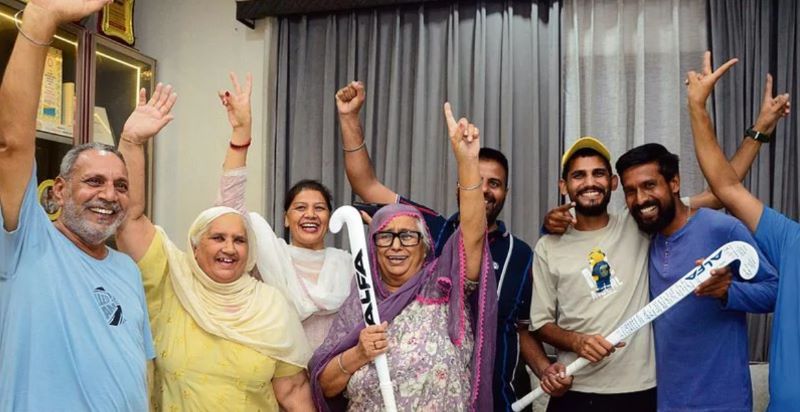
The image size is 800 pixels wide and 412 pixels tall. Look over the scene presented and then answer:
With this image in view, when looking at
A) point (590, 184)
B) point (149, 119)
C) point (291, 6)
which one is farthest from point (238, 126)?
point (291, 6)

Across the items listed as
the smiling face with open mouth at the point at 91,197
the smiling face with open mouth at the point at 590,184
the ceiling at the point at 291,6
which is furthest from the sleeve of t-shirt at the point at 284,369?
the ceiling at the point at 291,6

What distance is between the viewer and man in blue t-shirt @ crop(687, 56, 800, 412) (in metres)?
1.54

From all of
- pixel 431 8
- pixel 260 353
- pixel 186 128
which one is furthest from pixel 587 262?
pixel 186 128

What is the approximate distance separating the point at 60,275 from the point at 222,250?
507 millimetres

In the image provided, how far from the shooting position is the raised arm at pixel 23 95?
1.29 m

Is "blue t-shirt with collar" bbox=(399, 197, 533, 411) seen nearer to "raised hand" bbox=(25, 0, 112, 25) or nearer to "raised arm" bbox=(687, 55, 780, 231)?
"raised arm" bbox=(687, 55, 780, 231)

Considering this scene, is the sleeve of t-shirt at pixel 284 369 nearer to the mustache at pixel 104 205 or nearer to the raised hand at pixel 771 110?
the mustache at pixel 104 205

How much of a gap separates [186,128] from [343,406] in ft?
6.80

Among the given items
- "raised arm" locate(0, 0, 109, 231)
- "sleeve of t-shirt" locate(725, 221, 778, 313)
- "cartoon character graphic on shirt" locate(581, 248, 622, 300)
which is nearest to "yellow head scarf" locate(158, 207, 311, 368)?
"raised arm" locate(0, 0, 109, 231)

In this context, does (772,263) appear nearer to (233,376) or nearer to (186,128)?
(233,376)

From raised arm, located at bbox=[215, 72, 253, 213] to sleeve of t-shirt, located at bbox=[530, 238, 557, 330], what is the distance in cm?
95

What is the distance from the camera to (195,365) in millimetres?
1782

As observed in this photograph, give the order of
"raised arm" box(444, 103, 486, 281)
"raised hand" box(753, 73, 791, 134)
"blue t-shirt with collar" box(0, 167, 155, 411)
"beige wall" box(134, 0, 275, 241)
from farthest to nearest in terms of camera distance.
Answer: "beige wall" box(134, 0, 275, 241) < "raised hand" box(753, 73, 791, 134) < "raised arm" box(444, 103, 486, 281) < "blue t-shirt with collar" box(0, 167, 155, 411)

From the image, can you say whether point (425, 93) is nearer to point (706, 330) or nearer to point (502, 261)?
point (502, 261)
